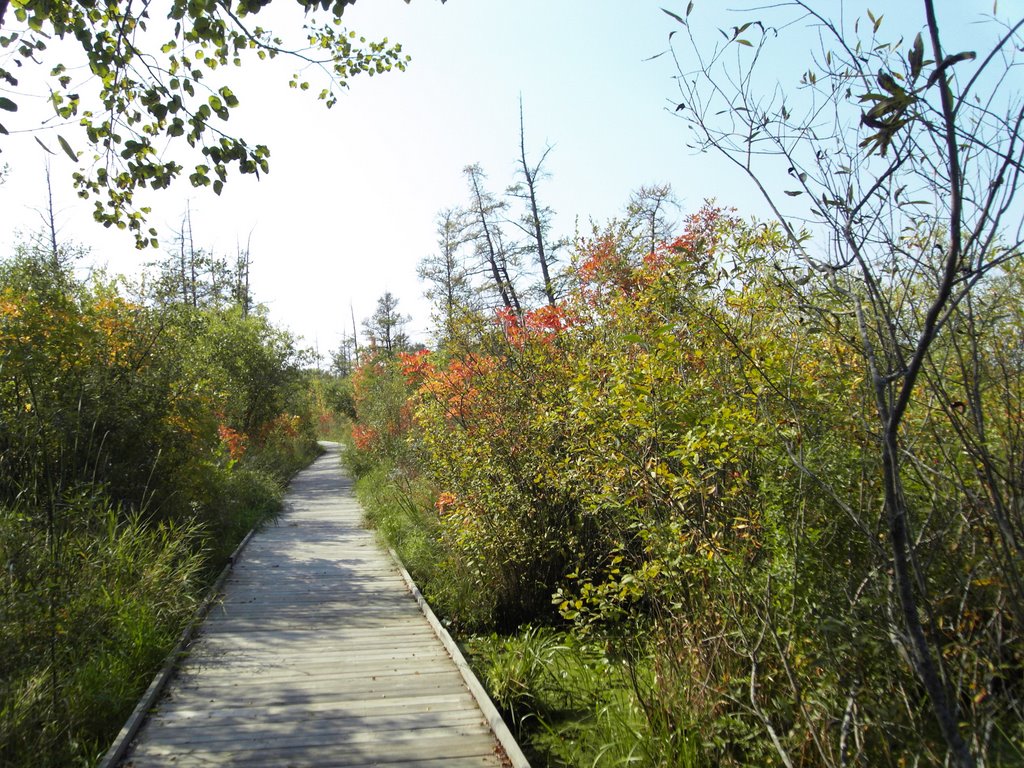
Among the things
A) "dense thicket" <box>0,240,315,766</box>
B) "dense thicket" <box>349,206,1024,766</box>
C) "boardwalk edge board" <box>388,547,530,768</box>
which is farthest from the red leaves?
"dense thicket" <box>0,240,315,766</box>

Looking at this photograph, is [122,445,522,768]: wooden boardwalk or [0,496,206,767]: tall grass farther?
[122,445,522,768]: wooden boardwalk

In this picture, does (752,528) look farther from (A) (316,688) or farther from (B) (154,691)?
(B) (154,691)

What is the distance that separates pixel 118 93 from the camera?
5.13 meters

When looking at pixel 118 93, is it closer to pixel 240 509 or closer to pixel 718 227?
pixel 718 227

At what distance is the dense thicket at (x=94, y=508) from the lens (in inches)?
161

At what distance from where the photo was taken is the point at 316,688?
5.08 metres

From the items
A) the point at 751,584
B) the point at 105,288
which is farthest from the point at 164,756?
the point at 105,288

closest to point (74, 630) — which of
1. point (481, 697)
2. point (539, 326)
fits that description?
point (481, 697)

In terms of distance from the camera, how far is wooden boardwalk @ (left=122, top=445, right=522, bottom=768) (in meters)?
4.02

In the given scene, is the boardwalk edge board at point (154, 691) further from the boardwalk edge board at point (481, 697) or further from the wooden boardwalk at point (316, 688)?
the boardwalk edge board at point (481, 697)

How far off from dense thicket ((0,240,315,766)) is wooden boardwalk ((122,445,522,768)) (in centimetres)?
40

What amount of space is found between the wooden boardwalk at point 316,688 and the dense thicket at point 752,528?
573mm

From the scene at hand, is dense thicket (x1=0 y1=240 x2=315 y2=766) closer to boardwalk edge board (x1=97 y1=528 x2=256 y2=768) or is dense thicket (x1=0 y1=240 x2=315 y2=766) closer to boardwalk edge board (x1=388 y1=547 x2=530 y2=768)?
boardwalk edge board (x1=97 y1=528 x2=256 y2=768)

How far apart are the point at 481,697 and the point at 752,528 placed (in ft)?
7.75
